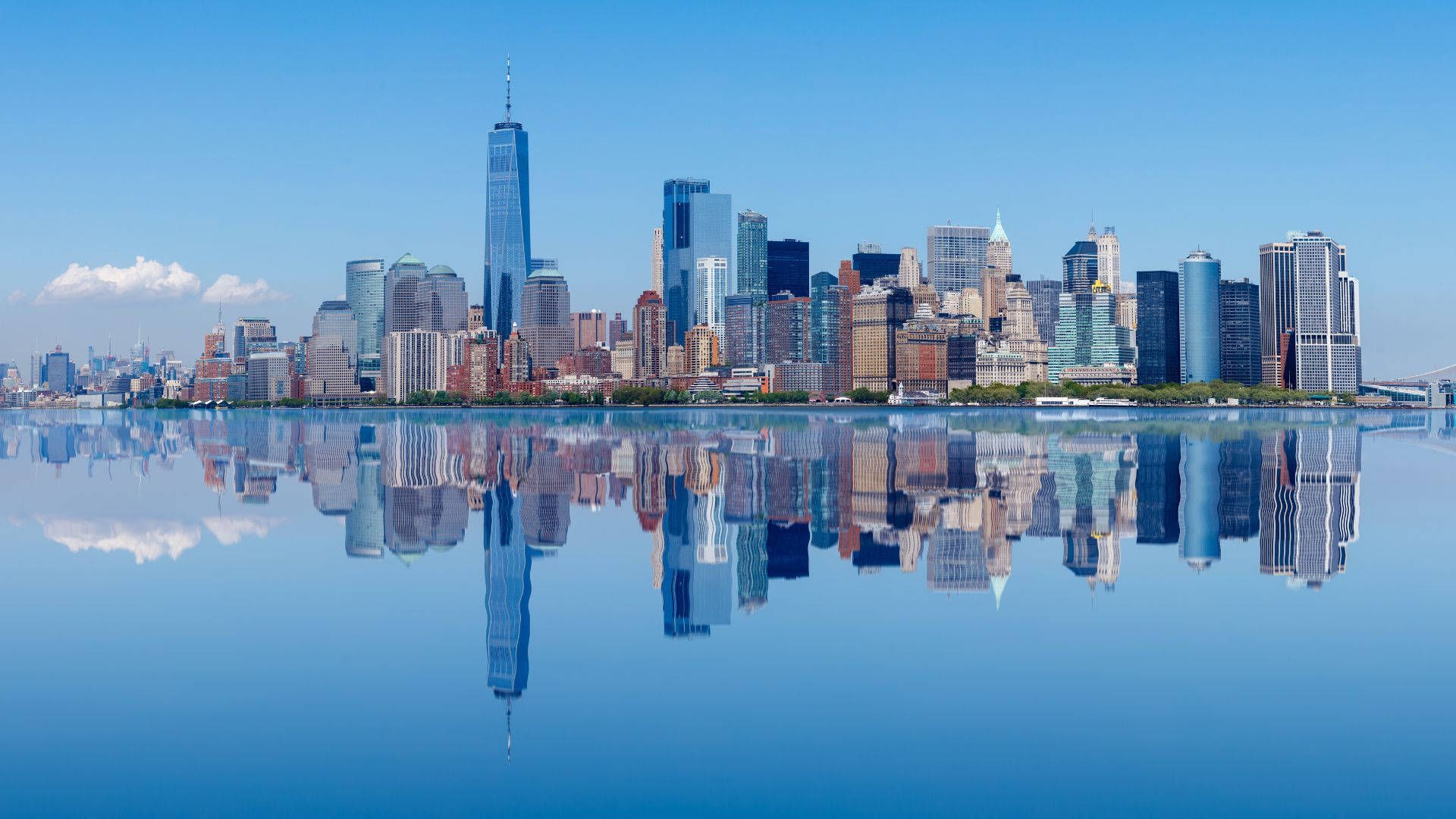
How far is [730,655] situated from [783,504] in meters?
17.8

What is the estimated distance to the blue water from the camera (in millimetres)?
12023

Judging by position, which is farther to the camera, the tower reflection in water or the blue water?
the tower reflection in water

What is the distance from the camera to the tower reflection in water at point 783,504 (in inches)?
901

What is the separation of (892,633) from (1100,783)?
6.13 meters

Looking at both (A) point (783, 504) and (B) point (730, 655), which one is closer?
(B) point (730, 655)

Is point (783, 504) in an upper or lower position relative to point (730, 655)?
upper

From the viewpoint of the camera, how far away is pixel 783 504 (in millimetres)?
34375

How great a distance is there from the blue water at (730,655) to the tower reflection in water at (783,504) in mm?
196

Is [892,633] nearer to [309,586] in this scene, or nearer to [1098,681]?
[1098,681]

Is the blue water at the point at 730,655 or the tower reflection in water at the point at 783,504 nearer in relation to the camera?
the blue water at the point at 730,655

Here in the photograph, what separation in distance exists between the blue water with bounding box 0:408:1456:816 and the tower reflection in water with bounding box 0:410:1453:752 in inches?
7.7

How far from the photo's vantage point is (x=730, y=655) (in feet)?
54.5

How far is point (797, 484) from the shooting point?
1622 inches

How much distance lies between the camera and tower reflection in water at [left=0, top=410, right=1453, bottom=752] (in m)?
22.9
